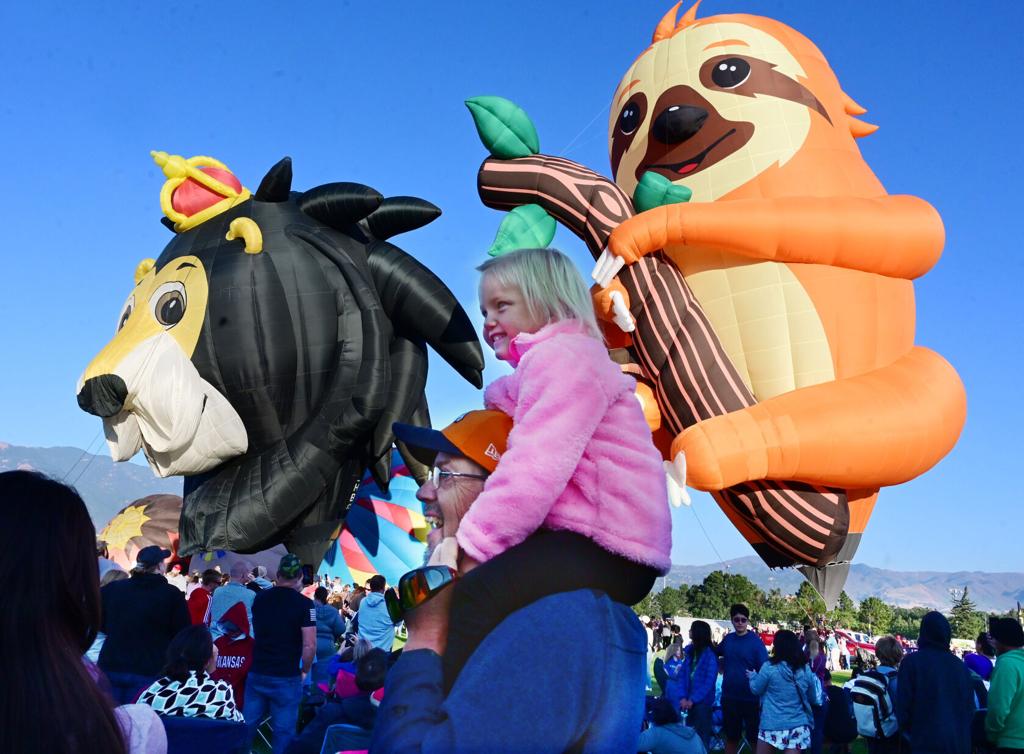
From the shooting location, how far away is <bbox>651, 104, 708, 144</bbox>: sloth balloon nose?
Answer: 8.24m

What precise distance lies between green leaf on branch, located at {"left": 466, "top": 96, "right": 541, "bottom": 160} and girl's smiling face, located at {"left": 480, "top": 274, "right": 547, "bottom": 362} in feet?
23.1

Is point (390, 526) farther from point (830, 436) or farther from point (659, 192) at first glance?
point (830, 436)

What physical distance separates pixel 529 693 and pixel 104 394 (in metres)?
8.42

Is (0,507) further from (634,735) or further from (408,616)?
(634,735)

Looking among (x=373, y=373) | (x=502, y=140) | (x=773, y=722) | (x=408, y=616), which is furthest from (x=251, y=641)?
(x=502, y=140)

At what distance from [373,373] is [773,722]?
18.3ft

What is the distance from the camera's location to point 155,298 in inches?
371

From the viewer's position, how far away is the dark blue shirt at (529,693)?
121 centimetres

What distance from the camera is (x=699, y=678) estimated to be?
588 centimetres

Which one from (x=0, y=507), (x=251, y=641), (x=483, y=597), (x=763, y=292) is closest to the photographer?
(x=0, y=507)

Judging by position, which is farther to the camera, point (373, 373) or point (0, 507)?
point (373, 373)

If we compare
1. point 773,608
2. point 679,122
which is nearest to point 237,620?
point 679,122

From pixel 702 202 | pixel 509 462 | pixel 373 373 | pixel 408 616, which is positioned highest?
pixel 702 202

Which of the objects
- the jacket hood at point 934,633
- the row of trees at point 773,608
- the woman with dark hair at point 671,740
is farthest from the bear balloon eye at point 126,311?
the row of trees at point 773,608
